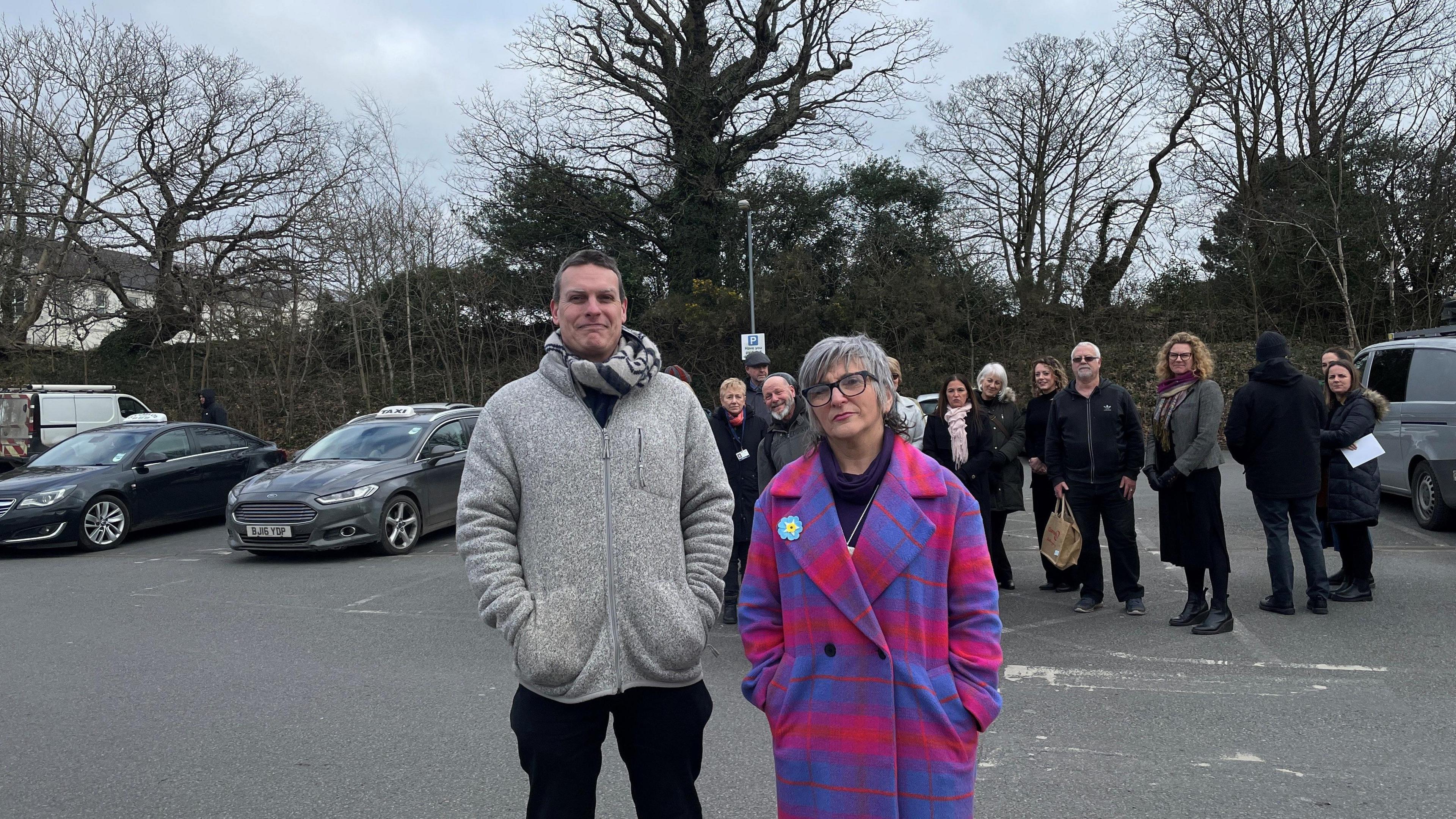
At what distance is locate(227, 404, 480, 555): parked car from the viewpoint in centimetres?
980

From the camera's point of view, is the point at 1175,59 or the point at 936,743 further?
the point at 1175,59

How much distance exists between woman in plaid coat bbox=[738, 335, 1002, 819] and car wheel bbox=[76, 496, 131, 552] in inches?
463

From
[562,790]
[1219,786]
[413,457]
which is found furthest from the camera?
[413,457]

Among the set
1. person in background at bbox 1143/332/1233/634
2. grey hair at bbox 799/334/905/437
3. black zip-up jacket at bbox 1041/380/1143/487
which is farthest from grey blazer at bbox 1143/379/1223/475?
grey hair at bbox 799/334/905/437

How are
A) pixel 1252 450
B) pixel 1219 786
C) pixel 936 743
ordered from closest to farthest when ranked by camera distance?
pixel 936 743
pixel 1219 786
pixel 1252 450

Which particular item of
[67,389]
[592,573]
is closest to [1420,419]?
[592,573]

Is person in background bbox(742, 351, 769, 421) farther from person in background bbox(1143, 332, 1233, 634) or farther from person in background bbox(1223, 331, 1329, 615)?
person in background bbox(1223, 331, 1329, 615)

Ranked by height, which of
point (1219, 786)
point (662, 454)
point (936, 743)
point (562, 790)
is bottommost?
point (1219, 786)

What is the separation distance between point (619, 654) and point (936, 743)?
784 mm

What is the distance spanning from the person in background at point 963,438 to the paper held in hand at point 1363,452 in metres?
2.49

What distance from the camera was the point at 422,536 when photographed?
11.0 meters

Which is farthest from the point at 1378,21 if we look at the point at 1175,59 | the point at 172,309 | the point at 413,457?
the point at 172,309

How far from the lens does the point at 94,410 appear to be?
64.7ft

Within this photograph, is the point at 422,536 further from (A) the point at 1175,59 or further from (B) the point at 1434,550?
(A) the point at 1175,59
